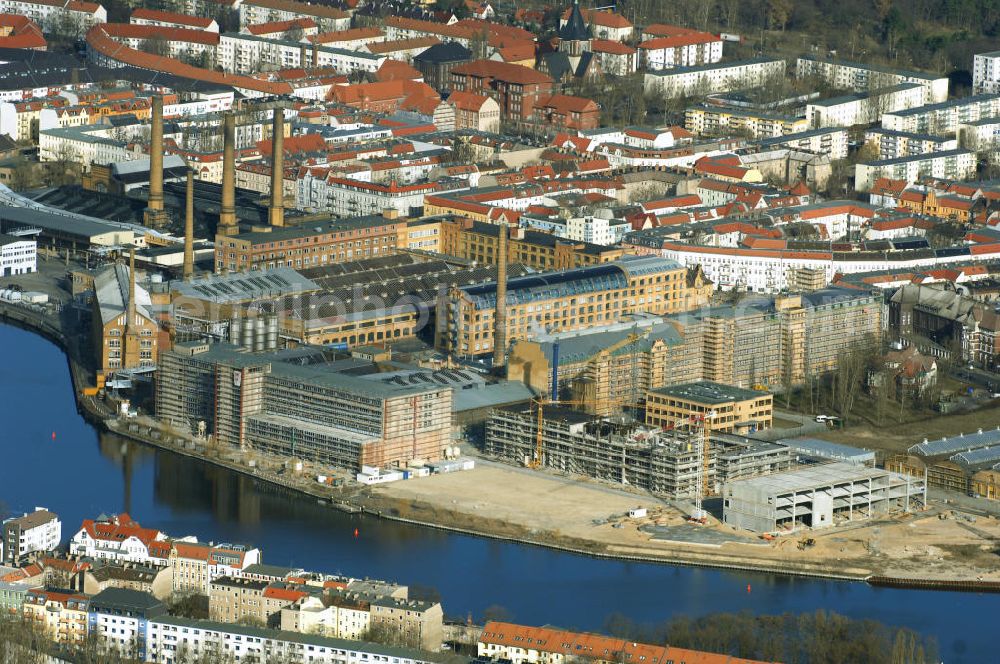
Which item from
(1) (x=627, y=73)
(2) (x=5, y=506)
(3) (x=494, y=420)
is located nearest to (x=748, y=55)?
(1) (x=627, y=73)

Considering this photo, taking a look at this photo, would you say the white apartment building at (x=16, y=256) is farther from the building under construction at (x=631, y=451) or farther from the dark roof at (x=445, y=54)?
the dark roof at (x=445, y=54)

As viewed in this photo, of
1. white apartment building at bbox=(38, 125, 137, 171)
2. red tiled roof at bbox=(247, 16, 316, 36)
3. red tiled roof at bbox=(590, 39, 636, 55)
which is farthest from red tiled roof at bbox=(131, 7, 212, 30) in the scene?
white apartment building at bbox=(38, 125, 137, 171)

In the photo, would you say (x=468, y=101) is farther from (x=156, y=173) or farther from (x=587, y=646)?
(x=587, y=646)

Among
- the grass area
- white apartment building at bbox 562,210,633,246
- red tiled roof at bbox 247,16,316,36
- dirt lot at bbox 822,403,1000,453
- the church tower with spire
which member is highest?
the church tower with spire

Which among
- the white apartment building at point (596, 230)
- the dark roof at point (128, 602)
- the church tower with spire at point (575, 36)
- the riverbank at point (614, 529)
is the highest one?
the church tower with spire at point (575, 36)

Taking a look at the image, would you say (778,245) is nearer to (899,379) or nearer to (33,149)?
(899,379)

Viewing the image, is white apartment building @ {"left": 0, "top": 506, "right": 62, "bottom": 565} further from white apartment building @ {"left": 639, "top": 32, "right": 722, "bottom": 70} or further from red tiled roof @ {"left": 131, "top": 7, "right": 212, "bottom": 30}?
red tiled roof @ {"left": 131, "top": 7, "right": 212, "bottom": 30}

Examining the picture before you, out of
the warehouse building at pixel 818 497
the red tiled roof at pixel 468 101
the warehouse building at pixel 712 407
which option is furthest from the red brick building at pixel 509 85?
the warehouse building at pixel 818 497
